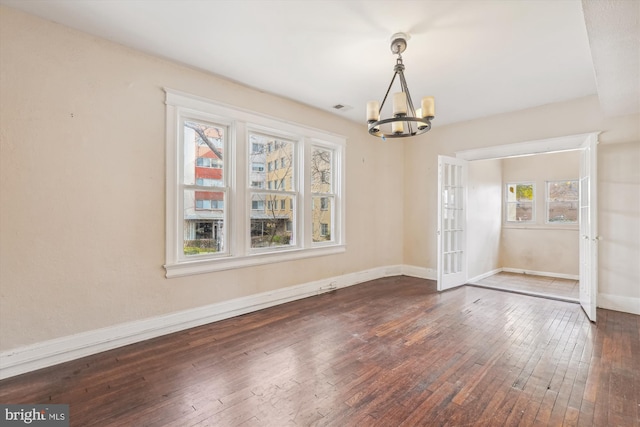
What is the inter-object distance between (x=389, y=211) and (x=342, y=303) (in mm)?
2331

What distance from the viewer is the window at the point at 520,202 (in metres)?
6.32

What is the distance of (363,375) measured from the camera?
2291mm

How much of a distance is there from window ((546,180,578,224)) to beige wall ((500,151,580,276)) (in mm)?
108

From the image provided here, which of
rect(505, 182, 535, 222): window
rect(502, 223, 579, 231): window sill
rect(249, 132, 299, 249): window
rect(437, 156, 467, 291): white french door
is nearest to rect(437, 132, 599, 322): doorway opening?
rect(437, 156, 467, 291): white french door

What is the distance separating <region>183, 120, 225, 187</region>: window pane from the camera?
3.36m

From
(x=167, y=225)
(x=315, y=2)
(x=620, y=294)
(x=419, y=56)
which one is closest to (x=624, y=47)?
(x=419, y=56)

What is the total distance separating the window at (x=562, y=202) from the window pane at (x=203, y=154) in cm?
654

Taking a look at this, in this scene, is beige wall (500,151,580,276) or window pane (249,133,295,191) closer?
window pane (249,133,295,191)

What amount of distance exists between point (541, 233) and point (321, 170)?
16.3 feet

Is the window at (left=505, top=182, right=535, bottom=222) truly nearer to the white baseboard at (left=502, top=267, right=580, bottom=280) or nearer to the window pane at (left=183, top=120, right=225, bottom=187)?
the white baseboard at (left=502, top=267, right=580, bottom=280)

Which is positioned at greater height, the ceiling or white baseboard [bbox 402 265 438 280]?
the ceiling

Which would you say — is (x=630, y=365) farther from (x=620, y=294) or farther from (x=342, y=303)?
(x=342, y=303)

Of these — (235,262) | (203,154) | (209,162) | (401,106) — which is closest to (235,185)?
(209,162)

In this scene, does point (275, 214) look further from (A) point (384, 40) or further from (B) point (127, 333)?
(A) point (384, 40)
